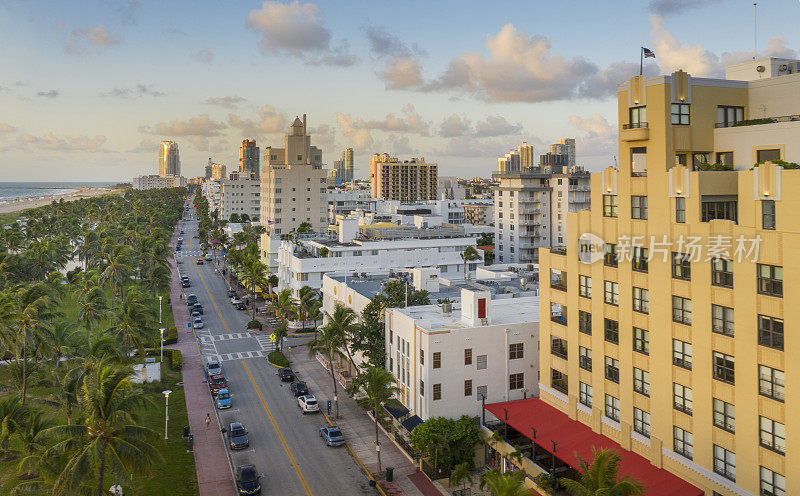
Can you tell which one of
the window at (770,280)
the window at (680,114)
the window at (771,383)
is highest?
the window at (680,114)

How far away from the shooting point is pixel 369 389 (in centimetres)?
4912

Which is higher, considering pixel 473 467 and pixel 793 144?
pixel 793 144

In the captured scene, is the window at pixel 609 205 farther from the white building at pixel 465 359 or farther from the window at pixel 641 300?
the white building at pixel 465 359

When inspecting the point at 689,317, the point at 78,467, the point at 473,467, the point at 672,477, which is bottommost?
the point at 473,467

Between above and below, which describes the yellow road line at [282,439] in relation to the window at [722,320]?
below

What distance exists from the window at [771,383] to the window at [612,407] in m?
11.6

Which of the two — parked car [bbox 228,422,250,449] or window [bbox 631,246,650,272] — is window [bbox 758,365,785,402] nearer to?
window [bbox 631,246,650,272]

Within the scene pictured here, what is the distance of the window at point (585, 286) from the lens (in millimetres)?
44906

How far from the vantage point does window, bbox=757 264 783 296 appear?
30.6 meters

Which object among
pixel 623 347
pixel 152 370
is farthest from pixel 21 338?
pixel 623 347

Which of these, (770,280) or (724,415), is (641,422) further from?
(770,280)

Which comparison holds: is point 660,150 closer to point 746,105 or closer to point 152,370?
point 746,105

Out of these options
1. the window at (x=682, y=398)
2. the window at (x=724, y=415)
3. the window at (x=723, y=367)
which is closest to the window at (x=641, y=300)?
the window at (x=682, y=398)

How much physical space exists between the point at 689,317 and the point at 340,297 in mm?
47783
